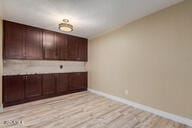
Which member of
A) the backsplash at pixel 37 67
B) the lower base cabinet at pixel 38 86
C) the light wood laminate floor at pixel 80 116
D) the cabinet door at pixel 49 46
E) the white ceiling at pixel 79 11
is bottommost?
the light wood laminate floor at pixel 80 116

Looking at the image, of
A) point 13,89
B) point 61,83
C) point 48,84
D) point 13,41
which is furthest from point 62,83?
point 13,41

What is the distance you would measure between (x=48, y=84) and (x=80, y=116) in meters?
1.68

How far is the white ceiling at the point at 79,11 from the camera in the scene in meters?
2.16

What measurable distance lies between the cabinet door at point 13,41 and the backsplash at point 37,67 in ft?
0.85

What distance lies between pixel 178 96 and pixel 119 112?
1281mm

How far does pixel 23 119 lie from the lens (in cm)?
225

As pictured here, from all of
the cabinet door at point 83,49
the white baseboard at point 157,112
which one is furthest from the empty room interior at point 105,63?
the cabinet door at point 83,49

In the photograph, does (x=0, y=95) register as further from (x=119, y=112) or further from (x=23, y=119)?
(x=119, y=112)

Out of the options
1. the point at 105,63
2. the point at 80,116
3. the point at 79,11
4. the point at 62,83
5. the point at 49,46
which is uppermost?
the point at 79,11

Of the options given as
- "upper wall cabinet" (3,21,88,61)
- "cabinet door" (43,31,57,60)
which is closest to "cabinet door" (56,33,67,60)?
"upper wall cabinet" (3,21,88,61)

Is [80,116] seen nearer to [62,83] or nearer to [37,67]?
[62,83]

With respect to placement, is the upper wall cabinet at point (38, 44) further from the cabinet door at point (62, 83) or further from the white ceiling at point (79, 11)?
the cabinet door at point (62, 83)

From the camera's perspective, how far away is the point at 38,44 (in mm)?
3338

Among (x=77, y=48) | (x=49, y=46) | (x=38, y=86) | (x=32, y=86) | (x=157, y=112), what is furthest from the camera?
(x=77, y=48)
